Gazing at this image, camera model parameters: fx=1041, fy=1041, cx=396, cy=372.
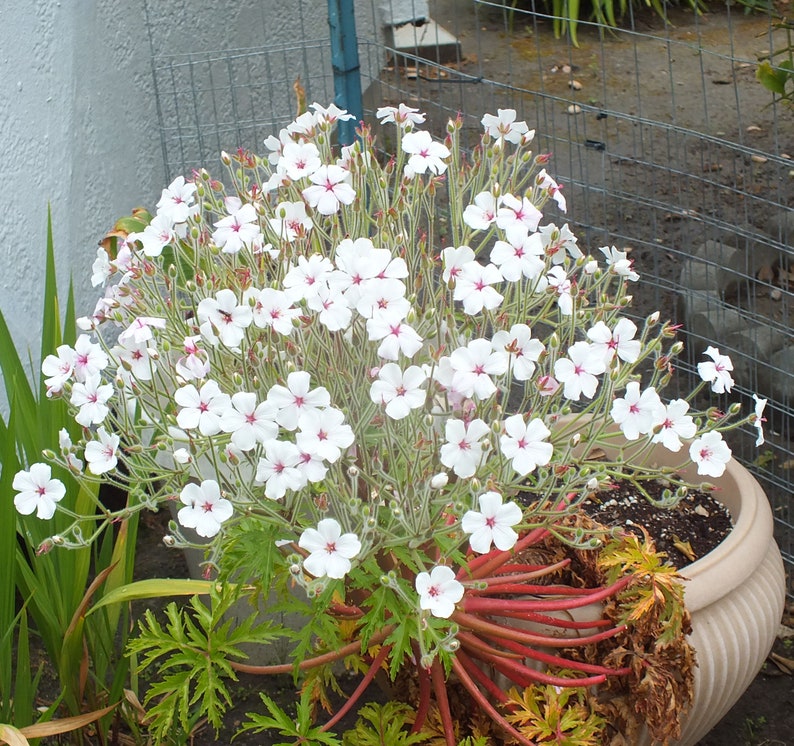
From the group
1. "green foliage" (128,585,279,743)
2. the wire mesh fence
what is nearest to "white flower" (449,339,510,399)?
"green foliage" (128,585,279,743)

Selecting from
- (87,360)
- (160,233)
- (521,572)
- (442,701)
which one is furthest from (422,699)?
(160,233)

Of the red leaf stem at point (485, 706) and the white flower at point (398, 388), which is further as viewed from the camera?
the red leaf stem at point (485, 706)

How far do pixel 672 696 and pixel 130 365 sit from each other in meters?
1.06

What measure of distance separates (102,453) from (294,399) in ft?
→ 1.10

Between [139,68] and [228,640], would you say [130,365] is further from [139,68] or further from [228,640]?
[139,68]

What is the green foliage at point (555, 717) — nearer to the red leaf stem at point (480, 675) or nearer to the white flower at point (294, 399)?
the red leaf stem at point (480, 675)

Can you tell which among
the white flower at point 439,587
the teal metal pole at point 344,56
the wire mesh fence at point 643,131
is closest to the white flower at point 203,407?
the white flower at point 439,587

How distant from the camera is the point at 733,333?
334cm

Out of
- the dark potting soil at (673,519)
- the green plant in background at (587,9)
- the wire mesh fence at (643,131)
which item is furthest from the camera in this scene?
the green plant in background at (587,9)

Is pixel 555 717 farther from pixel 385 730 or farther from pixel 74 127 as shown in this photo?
pixel 74 127

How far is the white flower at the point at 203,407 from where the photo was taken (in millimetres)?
1414

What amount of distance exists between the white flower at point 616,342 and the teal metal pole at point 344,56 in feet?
5.45

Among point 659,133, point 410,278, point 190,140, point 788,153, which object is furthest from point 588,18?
point 410,278

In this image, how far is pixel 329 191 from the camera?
1.64 meters
